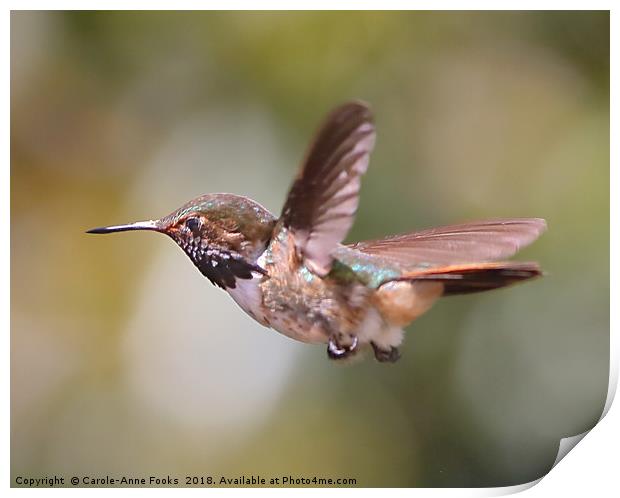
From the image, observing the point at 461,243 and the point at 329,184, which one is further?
the point at 461,243

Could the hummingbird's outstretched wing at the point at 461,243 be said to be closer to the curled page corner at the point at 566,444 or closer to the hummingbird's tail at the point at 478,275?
the hummingbird's tail at the point at 478,275

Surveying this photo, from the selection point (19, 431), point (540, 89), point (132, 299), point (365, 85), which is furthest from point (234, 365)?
point (540, 89)

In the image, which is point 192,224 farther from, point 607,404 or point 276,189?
point 607,404

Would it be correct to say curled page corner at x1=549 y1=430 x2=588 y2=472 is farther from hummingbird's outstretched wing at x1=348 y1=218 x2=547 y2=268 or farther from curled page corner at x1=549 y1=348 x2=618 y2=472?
hummingbird's outstretched wing at x1=348 y1=218 x2=547 y2=268

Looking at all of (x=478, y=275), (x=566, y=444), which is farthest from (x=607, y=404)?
(x=478, y=275)

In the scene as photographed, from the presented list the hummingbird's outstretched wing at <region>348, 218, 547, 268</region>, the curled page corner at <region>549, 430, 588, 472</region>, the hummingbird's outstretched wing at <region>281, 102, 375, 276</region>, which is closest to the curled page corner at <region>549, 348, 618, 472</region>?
the curled page corner at <region>549, 430, 588, 472</region>

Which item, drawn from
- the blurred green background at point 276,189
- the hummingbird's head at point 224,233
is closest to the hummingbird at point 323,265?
the hummingbird's head at point 224,233
